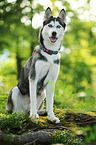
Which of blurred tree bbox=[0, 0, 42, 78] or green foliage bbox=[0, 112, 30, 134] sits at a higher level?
blurred tree bbox=[0, 0, 42, 78]

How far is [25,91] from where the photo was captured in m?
3.81

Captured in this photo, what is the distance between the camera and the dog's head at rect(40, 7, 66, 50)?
3.27 metres

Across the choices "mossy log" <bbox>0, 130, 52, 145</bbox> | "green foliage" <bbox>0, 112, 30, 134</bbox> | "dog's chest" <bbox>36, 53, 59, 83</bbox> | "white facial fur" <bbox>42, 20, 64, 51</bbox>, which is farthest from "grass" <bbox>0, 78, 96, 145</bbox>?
"white facial fur" <bbox>42, 20, 64, 51</bbox>

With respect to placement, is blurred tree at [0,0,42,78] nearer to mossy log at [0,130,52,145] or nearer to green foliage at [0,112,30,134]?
green foliage at [0,112,30,134]

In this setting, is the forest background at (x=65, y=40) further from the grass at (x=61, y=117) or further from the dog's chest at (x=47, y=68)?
the dog's chest at (x=47, y=68)

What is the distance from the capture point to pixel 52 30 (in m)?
3.22

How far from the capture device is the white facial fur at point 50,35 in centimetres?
327

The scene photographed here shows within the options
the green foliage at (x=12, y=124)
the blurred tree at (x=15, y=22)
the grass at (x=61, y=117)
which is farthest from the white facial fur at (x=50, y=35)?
the blurred tree at (x=15, y=22)

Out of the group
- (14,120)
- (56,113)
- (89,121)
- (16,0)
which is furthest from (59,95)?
(16,0)

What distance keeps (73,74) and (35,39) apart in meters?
3.02

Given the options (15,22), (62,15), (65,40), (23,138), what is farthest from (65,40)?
(23,138)

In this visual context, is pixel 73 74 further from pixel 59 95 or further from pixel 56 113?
pixel 56 113

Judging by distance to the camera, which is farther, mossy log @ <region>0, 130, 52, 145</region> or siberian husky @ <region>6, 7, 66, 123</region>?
siberian husky @ <region>6, 7, 66, 123</region>

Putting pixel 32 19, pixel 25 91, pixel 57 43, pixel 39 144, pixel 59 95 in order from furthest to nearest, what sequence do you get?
1. pixel 32 19
2. pixel 59 95
3. pixel 25 91
4. pixel 57 43
5. pixel 39 144
